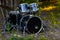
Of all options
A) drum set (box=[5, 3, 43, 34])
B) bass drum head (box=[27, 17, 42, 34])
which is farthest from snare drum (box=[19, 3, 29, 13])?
bass drum head (box=[27, 17, 42, 34])

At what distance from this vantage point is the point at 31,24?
15.3ft

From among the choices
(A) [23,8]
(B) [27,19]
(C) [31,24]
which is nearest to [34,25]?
(C) [31,24]

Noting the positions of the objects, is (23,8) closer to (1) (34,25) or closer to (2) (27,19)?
(2) (27,19)

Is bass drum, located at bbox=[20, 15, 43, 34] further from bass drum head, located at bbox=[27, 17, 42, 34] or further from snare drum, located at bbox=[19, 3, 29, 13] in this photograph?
snare drum, located at bbox=[19, 3, 29, 13]

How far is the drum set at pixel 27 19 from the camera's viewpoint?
462 centimetres

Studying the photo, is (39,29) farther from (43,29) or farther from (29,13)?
(29,13)

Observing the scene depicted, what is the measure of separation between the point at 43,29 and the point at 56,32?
13.6 inches

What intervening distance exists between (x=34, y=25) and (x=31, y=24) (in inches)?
3.3

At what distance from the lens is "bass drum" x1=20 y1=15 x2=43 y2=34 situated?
4.61 meters

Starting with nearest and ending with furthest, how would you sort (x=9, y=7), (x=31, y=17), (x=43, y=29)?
(x=31, y=17) → (x=43, y=29) → (x=9, y=7)

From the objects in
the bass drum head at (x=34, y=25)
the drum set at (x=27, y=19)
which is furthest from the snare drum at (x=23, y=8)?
the bass drum head at (x=34, y=25)

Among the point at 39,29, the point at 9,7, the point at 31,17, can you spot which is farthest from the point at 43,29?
the point at 9,7

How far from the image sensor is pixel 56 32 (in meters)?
4.79

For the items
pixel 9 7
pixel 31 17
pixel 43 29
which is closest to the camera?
pixel 31 17
